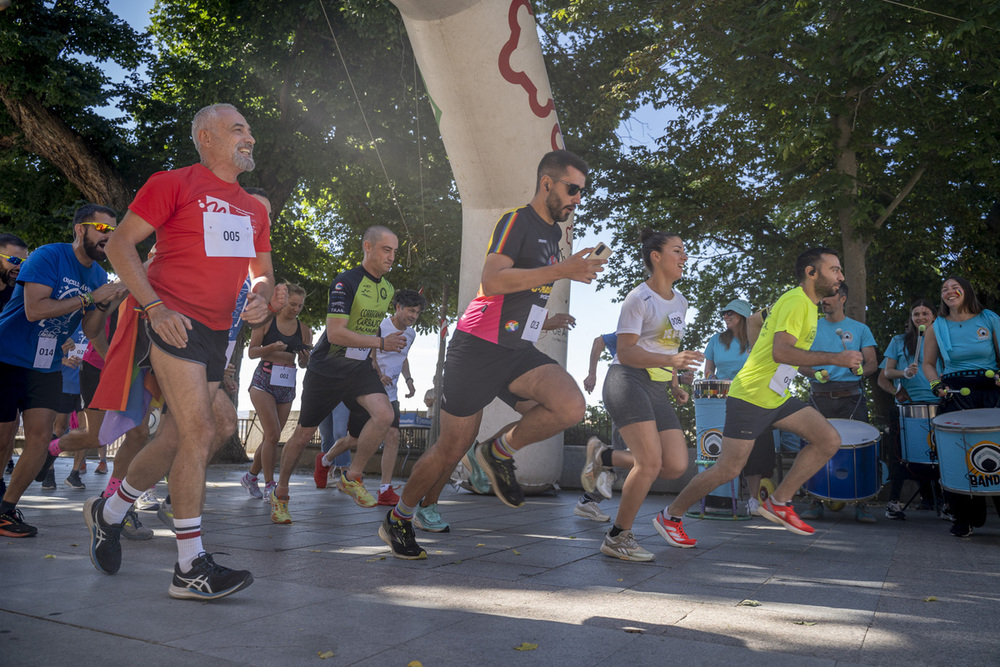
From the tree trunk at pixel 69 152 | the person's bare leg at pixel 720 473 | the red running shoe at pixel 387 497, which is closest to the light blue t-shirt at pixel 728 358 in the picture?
the person's bare leg at pixel 720 473

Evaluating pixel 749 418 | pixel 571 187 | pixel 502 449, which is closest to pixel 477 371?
pixel 502 449

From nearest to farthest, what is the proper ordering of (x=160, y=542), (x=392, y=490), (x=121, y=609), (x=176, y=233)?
(x=121, y=609) < (x=176, y=233) < (x=160, y=542) < (x=392, y=490)

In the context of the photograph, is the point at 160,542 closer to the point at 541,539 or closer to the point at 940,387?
the point at 541,539

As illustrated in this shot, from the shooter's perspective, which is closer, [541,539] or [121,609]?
[121,609]

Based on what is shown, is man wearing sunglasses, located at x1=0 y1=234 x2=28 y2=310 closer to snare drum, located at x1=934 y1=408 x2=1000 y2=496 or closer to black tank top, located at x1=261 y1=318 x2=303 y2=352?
black tank top, located at x1=261 y1=318 x2=303 y2=352

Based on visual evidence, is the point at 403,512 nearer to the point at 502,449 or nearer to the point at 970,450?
the point at 502,449

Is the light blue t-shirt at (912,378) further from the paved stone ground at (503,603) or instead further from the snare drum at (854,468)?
the paved stone ground at (503,603)

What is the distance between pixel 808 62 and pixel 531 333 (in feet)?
24.5

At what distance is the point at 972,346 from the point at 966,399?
18.3 inches

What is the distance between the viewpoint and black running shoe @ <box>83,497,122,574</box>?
12.9 feet

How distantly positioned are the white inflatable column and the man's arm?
175 inches

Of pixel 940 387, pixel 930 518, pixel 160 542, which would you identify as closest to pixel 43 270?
pixel 160 542

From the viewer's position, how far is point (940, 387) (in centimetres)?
714

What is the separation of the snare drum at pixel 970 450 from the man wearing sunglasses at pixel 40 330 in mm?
6280
